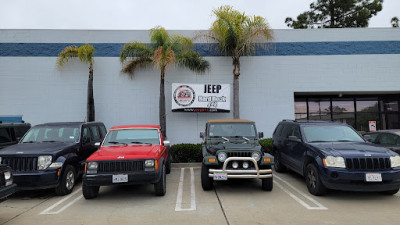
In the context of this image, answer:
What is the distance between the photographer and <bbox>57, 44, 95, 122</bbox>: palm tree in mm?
12000

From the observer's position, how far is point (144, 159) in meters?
5.59

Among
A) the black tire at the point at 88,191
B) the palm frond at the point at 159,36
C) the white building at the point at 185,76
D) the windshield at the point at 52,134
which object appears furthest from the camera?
the white building at the point at 185,76

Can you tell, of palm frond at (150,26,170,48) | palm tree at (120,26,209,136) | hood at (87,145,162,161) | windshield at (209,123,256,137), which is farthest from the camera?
palm frond at (150,26,170,48)

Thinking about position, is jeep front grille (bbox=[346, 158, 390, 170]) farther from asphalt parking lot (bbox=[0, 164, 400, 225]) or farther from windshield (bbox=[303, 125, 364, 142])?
windshield (bbox=[303, 125, 364, 142])

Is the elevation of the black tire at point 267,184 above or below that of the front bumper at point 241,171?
below

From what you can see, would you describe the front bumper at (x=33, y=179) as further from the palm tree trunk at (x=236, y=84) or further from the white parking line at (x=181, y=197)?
the palm tree trunk at (x=236, y=84)

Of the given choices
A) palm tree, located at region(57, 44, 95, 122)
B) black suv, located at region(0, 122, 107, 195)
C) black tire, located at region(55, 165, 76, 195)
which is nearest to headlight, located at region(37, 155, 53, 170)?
black suv, located at region(0, 122, 107, 195)

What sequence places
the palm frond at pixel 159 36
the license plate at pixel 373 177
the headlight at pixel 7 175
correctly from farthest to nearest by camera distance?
the palm frond at pixel 159 36, the license plate at pixel 373 177, the headlight at pixel 7 175

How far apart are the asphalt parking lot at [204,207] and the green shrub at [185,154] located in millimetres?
3378

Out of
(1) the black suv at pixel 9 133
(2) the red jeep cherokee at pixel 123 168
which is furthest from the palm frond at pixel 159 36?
(2) the red jeep cherokee at pixel 123 168

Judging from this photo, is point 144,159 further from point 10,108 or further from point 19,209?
point 10,108

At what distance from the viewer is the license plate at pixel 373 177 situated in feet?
17.2

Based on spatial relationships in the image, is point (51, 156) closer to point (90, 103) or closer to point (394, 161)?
point (90, 103)

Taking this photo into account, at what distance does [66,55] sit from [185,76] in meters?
5.95
